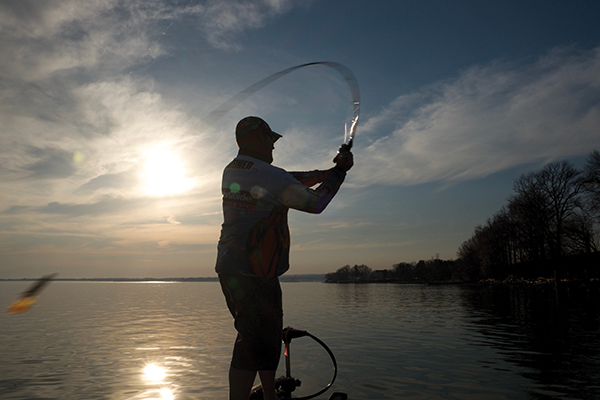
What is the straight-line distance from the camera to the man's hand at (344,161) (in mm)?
3168

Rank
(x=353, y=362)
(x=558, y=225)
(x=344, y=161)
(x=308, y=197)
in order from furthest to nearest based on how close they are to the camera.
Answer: (x=558, y=225), (x=353, y=362), (x=344, y=161), (x=308, y=197)

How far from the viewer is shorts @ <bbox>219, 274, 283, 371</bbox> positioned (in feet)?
8.77

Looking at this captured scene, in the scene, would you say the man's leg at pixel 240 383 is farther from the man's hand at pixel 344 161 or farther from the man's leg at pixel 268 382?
the man's hand at pixel 344 161

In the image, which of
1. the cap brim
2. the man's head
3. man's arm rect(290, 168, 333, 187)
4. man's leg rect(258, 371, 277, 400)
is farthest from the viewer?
man's arm rect(290, 168, 333, 187)

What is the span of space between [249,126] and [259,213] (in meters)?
0.78

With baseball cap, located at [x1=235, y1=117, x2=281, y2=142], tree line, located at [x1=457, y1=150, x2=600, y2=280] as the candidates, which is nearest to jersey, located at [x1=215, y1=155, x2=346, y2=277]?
baseball cap, located at [x1=235, y1=117, x2=281, y2=142]

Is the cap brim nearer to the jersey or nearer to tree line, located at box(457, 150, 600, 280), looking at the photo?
the jersey

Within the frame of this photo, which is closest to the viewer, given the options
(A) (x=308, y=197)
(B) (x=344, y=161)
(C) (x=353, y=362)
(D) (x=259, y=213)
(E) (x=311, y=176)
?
(A) (x=308, y=197)

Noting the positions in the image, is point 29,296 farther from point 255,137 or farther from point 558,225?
point 558,225

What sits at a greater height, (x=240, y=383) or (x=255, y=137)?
(x=255, y=137)

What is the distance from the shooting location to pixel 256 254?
2.72 m

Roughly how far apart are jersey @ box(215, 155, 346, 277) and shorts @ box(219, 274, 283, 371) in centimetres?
9

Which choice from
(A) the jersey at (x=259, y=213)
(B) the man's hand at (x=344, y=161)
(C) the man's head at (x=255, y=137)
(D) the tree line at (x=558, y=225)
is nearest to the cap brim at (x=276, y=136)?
(C) the man's head at (x=255, y=137)

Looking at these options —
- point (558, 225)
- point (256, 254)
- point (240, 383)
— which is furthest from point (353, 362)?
point (558, 225)
